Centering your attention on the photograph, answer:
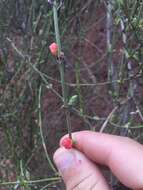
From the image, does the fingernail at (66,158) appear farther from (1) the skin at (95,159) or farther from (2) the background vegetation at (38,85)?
(2) the background vegetation at (38,85)

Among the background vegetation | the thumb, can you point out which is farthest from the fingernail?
the background vegetation

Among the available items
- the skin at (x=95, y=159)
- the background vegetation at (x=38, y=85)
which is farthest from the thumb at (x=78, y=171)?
the background vegetation at (x=38, y=85)

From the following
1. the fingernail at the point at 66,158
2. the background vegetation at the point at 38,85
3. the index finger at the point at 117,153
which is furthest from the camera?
the background vegetation at the point at 38,85

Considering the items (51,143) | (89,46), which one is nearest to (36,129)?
(51,143)

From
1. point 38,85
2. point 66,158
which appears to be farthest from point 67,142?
point 38,85

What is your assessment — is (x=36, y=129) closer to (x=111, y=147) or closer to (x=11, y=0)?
(x=11, y=0)

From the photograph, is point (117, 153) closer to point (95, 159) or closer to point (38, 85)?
point (95, 159)

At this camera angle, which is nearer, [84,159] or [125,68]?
[84,159]
